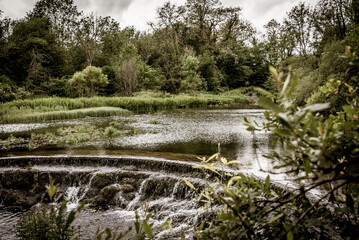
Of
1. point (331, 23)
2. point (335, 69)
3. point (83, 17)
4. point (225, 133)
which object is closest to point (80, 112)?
point (225, 133)

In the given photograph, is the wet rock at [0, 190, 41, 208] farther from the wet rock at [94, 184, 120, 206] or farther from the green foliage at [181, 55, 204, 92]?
the green foliage at [181, 55, 204, 92]

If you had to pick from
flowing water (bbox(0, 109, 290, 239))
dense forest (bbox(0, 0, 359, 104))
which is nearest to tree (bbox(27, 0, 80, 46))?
dense forest (bbox(0, 0, 359, 104))

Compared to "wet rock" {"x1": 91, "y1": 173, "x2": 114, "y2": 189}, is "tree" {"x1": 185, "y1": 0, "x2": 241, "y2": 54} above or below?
above

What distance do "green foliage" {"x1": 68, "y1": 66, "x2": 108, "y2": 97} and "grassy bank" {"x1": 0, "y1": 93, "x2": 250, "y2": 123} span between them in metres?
5.07

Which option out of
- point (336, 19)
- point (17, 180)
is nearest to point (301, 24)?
point (336, 19)

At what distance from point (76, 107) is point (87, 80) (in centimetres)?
764

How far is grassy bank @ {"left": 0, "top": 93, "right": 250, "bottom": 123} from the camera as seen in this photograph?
14.8 meters

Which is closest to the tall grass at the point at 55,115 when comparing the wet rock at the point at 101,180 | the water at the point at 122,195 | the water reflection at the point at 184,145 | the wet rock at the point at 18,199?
the water reflection at the point at 184,145

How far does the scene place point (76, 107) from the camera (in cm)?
1850

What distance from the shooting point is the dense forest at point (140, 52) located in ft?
86.7

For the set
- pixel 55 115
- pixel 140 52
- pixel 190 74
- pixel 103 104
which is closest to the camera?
pixel 55 115

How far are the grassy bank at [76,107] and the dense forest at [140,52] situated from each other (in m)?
4.44

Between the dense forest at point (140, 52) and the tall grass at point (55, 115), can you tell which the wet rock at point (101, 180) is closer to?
the tall grass at point (55, 115)

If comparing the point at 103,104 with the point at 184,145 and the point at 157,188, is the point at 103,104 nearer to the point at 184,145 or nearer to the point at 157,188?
the point at 184,145
